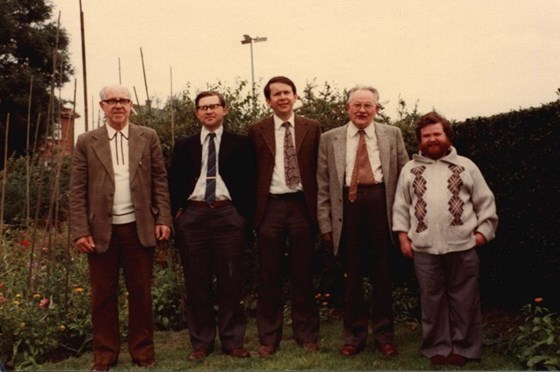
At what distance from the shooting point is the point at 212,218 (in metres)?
4.79

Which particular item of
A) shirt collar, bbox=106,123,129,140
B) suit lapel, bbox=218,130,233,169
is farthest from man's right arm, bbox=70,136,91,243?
suit lapel, bbox=218,130,233,169

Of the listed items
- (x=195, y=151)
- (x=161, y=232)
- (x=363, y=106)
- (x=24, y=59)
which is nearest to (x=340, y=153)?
(x=363, y=106)

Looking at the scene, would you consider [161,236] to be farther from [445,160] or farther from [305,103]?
[305,103]

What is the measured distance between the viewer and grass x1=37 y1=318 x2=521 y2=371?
451cm

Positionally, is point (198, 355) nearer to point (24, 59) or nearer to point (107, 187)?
point (107, 187)

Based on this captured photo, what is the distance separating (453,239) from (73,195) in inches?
105

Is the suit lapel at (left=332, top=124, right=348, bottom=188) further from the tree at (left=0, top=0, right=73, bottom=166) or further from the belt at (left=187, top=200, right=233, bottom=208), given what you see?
the tree at (left=0, top=0, right=73, bottom=166)

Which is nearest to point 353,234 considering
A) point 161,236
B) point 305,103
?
point 161,236

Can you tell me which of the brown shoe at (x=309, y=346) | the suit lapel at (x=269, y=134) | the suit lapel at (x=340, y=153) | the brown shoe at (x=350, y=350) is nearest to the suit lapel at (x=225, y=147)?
the suit lapel at (x=269, y=134)

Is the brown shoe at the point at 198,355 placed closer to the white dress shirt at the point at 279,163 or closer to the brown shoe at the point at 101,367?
the brown shoe at the point at 101,367

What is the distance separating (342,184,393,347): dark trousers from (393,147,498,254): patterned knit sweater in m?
0.17

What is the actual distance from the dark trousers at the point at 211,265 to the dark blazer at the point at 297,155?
0.83ft

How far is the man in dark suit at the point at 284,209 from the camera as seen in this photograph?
486 cm

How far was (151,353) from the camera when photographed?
4.77 m
